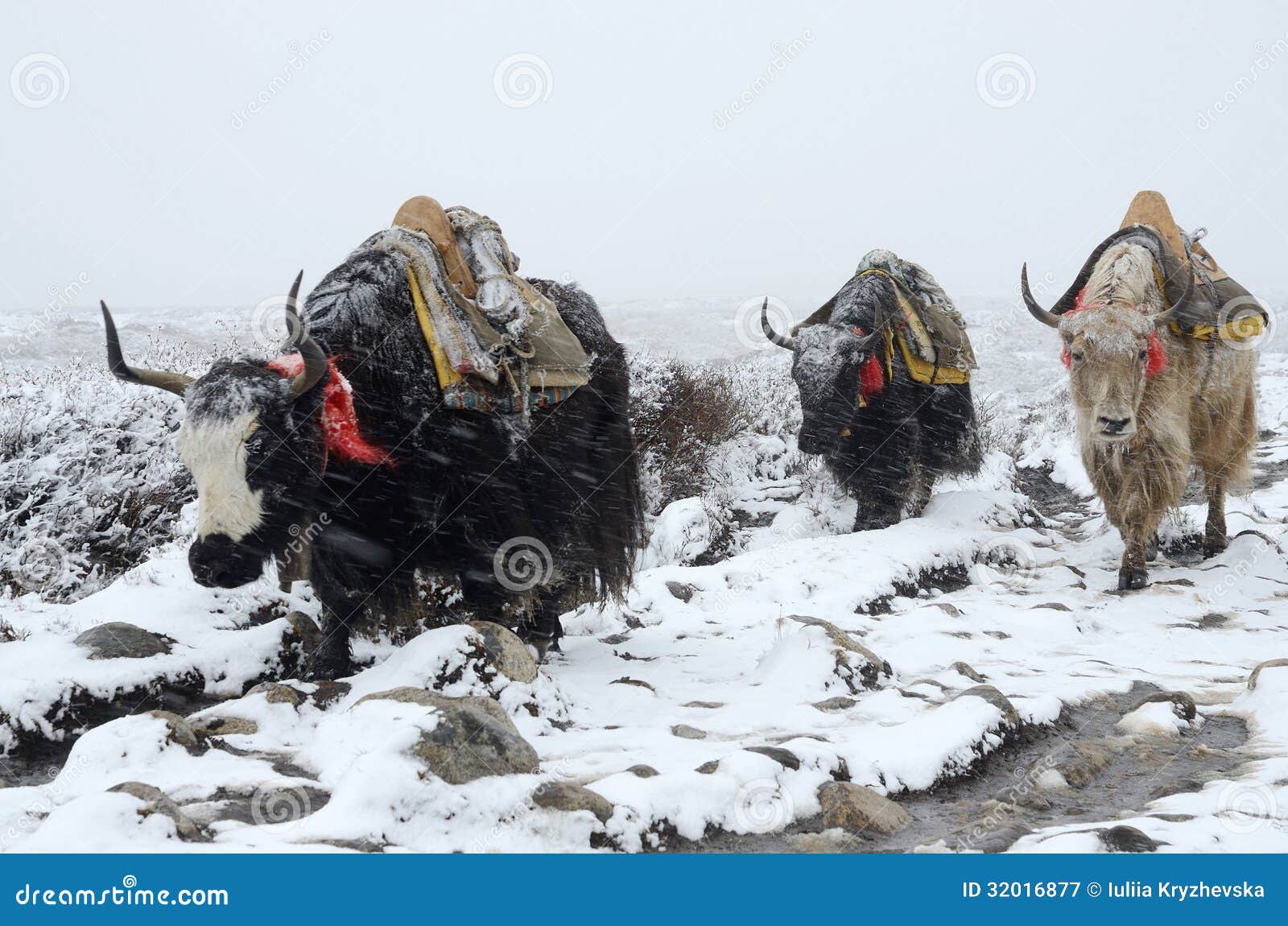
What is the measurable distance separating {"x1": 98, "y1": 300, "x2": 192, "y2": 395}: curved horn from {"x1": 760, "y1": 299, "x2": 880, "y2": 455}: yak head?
374 cm

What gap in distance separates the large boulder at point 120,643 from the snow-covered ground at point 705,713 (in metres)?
0.06

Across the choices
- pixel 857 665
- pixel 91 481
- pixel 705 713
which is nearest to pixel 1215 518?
pixel 857 665

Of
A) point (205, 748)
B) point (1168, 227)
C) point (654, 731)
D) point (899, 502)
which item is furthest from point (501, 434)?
point (1168, 227)

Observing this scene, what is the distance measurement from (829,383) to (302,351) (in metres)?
3.69

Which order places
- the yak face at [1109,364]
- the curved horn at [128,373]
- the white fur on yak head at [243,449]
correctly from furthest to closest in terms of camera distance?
the yak face at [1109,364]
the white fur on yak head at [243,449]
the curved horn at [128,373]

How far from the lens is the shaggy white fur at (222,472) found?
2.62 m

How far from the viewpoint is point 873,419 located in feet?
20.1

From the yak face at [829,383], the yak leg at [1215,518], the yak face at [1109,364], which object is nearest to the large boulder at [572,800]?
the yak face at [1109,364]

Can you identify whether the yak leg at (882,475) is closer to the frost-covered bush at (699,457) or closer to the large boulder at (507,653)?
the frost-covered bush at (699,457)

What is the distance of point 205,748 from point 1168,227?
551 cm

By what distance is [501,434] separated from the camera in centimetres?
327

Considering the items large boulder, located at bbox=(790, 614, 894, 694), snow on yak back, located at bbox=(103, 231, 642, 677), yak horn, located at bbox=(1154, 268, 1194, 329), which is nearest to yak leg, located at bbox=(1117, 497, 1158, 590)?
yak horn, located at bbox=(1154, 268, 1194, 329)

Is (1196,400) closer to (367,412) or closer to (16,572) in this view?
(367,412)

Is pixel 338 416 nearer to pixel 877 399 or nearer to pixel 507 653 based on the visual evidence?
pixel 507 653
